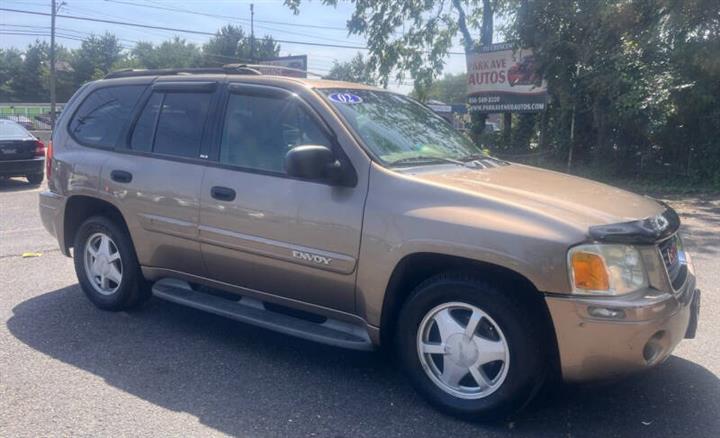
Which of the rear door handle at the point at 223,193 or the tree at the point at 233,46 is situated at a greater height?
the tree at the point at 233,46

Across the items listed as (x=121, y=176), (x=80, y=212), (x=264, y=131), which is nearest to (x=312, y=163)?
(x=264, y=131)

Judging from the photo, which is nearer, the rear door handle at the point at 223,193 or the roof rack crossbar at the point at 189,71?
the rear door handle at the point at 223,193

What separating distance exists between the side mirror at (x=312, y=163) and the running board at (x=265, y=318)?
3.01 feet

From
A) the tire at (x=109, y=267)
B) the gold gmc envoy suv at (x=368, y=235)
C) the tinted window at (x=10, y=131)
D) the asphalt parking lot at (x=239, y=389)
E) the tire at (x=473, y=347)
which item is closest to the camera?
the gold gmc envoy suv at (x=368, y=235)

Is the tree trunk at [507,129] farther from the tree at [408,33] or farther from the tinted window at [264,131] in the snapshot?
the tinted window at [264,131]

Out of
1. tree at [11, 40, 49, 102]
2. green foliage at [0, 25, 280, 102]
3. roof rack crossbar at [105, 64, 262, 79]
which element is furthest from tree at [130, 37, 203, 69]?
roof rack crossbar at [105, 64, 262, 79]

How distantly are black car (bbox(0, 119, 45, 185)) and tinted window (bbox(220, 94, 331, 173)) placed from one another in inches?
415

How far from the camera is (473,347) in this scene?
3.65 meters

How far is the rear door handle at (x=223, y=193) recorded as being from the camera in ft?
14.6

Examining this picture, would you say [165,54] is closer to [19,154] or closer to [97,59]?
[97,59]

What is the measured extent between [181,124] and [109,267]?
133 centimetres

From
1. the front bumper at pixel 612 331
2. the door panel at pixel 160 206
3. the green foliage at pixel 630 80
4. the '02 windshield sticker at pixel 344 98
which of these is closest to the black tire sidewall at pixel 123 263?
the door panel at pixel 160 206

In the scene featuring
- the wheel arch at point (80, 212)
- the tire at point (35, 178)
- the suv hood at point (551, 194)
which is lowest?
the tire at point (35, 178)

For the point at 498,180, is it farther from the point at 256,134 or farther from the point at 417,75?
the point at 417,75
